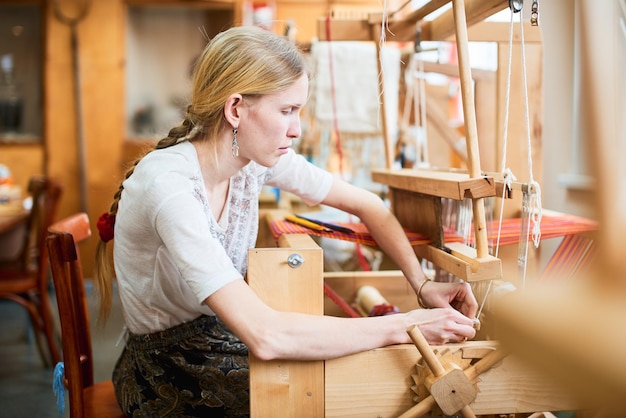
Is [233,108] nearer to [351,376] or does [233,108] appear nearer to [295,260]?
[295,260]

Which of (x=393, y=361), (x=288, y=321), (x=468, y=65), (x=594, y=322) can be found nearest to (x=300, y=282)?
(x=288, y=321)

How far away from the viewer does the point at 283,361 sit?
1.03 m

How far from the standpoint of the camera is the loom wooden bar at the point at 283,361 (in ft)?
3.37

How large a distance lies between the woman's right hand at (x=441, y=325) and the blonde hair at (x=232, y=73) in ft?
1.58

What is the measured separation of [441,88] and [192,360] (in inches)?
90.3

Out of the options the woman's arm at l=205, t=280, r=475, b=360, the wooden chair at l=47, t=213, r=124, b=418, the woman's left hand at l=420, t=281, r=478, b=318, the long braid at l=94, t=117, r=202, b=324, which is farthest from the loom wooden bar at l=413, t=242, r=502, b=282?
the wooden chair at l=47, t=213, r=124, b=418

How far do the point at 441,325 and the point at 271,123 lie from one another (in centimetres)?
47

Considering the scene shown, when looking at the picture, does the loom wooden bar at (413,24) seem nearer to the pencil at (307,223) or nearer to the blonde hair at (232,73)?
the blonde hair at (232,73)

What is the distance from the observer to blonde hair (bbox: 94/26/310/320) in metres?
1.21

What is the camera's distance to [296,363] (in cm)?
103

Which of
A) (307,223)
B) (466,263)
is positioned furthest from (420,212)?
(466,263)

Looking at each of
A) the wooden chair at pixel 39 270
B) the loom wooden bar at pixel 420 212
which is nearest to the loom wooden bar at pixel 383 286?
the loom wooden bar at pixel 420 212

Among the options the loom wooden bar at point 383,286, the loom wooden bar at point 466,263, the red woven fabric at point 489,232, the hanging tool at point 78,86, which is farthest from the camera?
the hanging tool at point 78,86

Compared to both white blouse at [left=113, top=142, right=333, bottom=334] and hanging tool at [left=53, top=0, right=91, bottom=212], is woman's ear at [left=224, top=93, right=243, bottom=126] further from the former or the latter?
hanging tool at [left=53, top=0, right=91, bottom=212]
